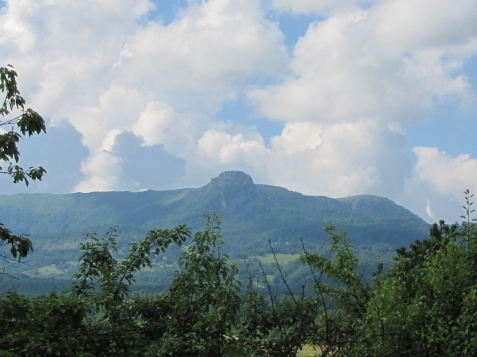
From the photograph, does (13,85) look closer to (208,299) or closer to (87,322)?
(87,322)

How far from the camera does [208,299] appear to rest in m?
9.87

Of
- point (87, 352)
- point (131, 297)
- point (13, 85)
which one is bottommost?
point (87, 352)

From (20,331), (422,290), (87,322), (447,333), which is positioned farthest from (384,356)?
(20,331)

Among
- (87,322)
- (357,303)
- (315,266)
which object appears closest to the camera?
(87,322)

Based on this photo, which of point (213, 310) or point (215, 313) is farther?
point (213, 310)

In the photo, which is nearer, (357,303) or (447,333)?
(447,333)

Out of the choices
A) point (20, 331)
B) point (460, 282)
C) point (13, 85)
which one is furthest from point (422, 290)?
point (13, 85)

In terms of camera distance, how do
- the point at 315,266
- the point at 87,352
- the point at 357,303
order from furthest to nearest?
1. the point at 315,266
2. the point at 357,303
3. the point at 87,352

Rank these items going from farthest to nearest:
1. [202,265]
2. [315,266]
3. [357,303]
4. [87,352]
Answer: [315,266]
[357,303]
[202,265]
[87,352]

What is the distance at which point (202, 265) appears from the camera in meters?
10.1

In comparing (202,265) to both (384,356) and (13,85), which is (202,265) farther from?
(13,85)

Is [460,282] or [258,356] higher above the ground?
[460,282]

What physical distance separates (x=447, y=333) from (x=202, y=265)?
13.3 feet

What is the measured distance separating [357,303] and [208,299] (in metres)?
3.95
